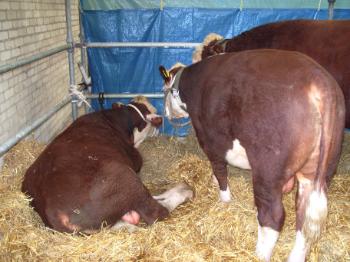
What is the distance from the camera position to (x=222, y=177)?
348cm

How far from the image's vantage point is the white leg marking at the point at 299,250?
8.52 feet

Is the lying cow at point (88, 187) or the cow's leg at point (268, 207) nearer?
the cow's leg at point (268, 207)

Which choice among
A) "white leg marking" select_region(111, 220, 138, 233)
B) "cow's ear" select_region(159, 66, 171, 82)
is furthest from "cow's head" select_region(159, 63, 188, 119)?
"white leg marking" select_region(111, 220, 138, 233)

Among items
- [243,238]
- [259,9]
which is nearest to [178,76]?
[243,238]

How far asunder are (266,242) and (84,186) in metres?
1.46

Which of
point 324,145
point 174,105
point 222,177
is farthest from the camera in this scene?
point 174,105

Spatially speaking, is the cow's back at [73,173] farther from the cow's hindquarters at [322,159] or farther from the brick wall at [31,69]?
the cow's hindquarters at [322,159]

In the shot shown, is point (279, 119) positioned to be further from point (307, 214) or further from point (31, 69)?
point (31, 69)

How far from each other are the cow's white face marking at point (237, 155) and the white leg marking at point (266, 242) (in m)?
0.52

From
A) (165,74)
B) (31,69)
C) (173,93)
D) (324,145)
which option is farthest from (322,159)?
(31,69)

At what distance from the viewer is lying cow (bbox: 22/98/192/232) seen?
110 inches

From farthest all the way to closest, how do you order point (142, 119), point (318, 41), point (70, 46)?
point (70, 46) < point (142, 119) < point (318, 41)

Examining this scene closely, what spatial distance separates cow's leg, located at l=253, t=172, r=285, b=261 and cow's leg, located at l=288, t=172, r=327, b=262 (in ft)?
0.56

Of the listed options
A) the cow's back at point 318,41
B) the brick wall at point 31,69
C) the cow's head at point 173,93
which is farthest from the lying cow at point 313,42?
the brick wall at point 31,69
